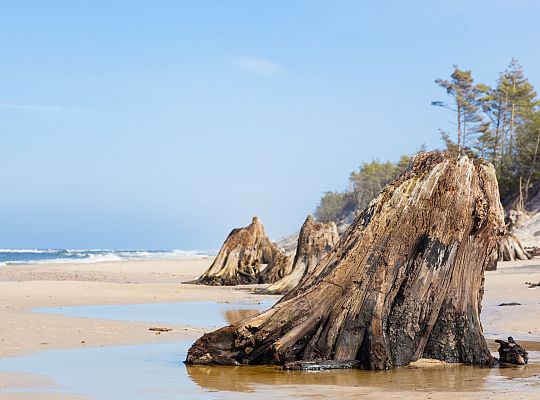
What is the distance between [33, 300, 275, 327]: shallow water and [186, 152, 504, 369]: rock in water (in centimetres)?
538

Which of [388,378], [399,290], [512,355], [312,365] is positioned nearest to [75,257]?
[399,290]

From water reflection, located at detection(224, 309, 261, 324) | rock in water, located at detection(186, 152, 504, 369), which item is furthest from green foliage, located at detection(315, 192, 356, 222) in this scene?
rock in water, located at detection(186, 152, 504, 369)

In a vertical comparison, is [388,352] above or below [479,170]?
below

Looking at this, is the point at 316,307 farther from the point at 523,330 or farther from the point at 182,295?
the point at 182,295

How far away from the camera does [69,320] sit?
15695 mm

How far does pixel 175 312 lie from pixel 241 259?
12.1 m

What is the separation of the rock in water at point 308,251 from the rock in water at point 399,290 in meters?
13.5

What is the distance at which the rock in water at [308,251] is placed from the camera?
24328 mm

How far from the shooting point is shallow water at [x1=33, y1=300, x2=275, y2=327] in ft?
54.0

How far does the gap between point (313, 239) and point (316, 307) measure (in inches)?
570

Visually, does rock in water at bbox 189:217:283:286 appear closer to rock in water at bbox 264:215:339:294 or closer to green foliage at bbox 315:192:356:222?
rock in water at bbox 264:215:339:294

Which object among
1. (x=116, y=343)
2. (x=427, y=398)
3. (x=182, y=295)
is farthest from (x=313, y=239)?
(x=427, y=398)

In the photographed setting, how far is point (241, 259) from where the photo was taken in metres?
30.6

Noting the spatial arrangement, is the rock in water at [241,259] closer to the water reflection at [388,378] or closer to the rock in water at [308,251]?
the rock in water at [308,251]
